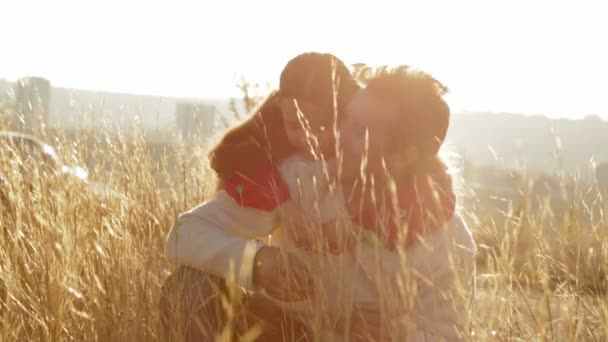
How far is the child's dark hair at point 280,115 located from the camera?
242 centimetres

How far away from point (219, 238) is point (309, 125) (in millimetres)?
514

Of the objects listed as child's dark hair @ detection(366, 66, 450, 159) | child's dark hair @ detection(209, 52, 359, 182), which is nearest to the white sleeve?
child's dark hair @ detection(209, 52, 359, 182)

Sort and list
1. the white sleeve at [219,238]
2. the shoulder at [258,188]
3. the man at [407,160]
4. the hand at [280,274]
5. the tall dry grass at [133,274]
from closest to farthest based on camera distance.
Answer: the tall dry grass at [133,274] < the hand at [280,274] < the white sleeve at [219,238] < the man at [407,160] < the shoulder at [258,188]

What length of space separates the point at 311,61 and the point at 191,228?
2.19 ft

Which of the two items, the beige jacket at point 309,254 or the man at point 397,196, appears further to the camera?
the man at point 397,196

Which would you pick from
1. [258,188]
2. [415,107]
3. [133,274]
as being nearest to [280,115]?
[258,188]

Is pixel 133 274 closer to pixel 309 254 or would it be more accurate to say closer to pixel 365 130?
pixel 309 254

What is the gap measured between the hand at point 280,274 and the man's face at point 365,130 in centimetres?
36

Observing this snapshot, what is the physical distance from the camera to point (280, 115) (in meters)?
2.58

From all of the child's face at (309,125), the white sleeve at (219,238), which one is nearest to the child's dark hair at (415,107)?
the child's face at (309,125)

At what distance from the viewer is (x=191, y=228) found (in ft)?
7.20

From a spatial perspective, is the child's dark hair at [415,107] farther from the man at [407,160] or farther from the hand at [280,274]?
the hand at [280,274]

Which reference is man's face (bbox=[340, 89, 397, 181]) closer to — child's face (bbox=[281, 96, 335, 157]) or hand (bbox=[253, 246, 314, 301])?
child's face (bbox=[281, 96, 335, 157])

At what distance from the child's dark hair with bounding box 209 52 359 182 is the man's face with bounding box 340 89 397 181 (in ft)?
0.62
